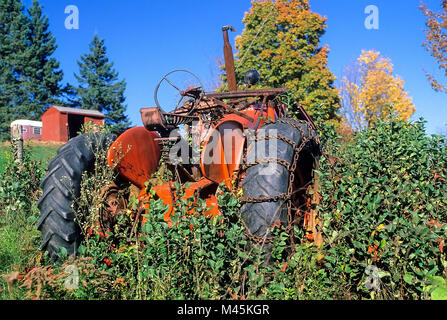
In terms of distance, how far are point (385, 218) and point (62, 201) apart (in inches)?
114

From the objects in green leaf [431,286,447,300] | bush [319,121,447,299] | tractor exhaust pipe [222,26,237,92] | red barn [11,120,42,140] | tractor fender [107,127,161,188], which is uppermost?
red barn [11,120,42,140]

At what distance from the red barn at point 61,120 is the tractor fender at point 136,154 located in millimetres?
35766

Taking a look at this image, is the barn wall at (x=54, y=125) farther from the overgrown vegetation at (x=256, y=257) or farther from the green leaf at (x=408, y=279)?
the green leaf at (x=408, y=279)

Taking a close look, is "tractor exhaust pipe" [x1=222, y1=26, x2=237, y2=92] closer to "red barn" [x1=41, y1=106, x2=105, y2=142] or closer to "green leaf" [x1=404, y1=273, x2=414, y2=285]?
"green leaf" [x1=404, y1=273, x2=414, y2=285]

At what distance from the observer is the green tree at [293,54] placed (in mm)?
24828

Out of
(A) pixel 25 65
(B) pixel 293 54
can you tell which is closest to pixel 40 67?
(A) pixel 25 65

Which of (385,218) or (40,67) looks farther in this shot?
(40,67)

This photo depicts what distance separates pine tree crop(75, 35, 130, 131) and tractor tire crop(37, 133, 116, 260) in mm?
43290

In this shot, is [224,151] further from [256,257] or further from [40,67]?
[40,67]

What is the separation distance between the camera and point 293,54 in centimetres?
2477

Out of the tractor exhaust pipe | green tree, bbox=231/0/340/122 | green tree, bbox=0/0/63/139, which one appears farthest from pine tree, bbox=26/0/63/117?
the tractor exhaust pipe

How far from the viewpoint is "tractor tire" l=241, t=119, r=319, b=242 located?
3465mm

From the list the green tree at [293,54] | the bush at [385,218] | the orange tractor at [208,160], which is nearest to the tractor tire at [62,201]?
the orange tractor at [208,160]

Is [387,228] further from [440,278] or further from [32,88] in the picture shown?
[32,88]
